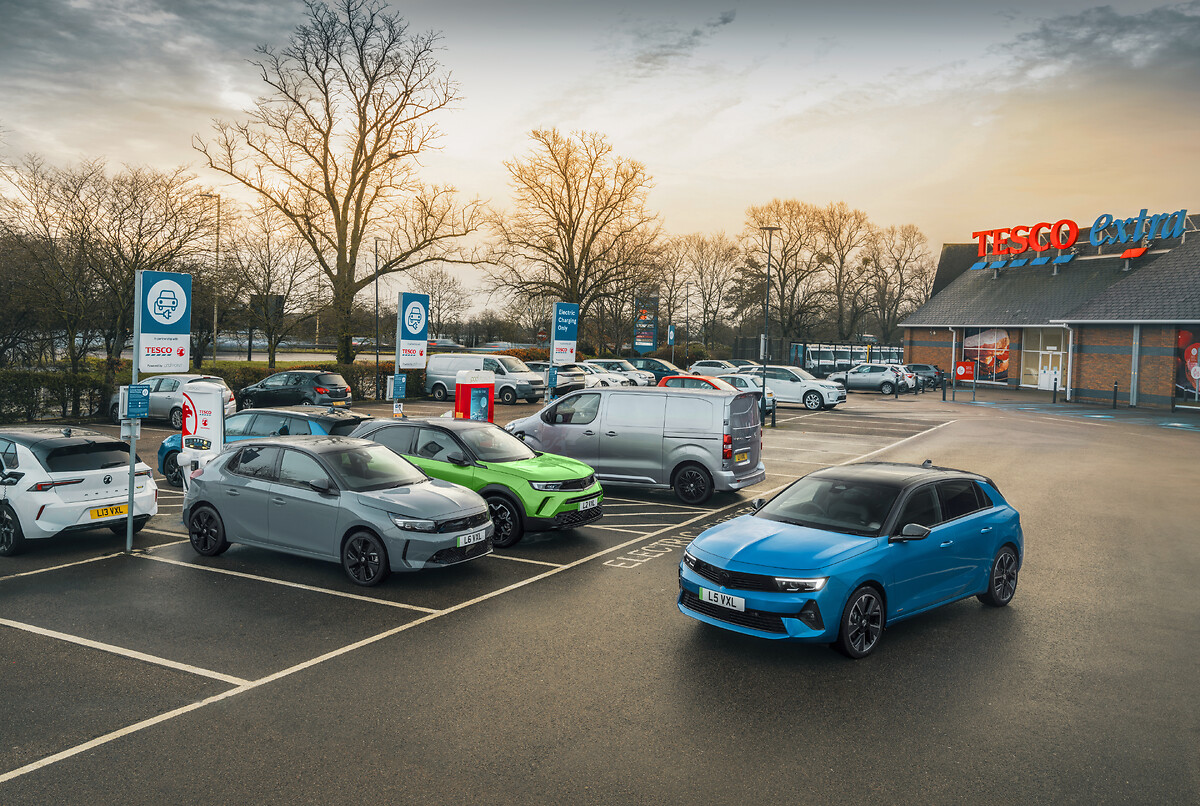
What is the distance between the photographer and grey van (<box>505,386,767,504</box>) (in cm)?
1375

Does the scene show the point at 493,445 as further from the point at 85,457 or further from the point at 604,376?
the point at 604,376

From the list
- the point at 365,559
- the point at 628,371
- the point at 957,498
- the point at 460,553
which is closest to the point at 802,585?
the point at 957,498

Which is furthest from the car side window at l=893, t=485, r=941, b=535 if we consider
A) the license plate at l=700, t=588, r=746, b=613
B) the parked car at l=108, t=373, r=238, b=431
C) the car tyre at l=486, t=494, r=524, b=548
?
the parked car at l=108, t=373, r=238, b=431

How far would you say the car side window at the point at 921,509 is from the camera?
7520mm

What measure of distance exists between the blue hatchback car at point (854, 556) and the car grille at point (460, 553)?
8.67 feet

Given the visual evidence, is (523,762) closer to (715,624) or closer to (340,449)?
(715,624)

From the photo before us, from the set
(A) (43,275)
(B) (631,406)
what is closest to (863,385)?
(B) (631,406)

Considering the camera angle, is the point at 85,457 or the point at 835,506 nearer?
the point at 835,506

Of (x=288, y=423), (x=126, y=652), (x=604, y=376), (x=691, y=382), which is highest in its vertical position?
(x=604, y=376)

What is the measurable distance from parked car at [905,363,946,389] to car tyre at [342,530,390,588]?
4398cm

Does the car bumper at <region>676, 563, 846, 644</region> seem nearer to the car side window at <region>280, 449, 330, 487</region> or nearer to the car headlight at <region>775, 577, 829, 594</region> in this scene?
the car headlight at <region>775, 577, 829, 594</region>

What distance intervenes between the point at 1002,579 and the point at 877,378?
38.6 metres

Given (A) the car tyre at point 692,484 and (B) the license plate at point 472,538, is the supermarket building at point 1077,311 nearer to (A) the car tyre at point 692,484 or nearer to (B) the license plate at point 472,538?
(A) the car tyre at point 692,484

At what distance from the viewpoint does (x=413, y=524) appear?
28.8ft
